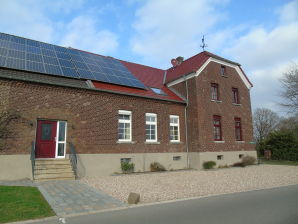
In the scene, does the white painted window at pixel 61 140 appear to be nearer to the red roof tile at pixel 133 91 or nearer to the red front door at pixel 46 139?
the red front door at pixel 46 139

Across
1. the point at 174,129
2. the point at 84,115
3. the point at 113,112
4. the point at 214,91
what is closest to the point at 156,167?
the point at 174,129

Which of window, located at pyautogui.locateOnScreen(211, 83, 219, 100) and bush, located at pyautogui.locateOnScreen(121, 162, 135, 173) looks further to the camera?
window, located at pyautogui.locateOnScreen(211, 83, 219, 100)

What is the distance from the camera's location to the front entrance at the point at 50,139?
12.0m

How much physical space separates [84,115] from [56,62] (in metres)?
4.11

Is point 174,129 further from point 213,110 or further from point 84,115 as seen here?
point 84,115

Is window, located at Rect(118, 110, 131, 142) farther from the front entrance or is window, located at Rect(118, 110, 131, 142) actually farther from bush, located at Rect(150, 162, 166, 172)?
the front entrance

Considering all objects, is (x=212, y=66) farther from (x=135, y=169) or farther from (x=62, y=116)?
(x=62, y=116)

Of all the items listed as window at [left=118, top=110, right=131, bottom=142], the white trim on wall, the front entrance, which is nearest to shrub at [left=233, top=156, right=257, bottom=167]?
the white trim on wall

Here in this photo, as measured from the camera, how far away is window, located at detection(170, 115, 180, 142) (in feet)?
57.3

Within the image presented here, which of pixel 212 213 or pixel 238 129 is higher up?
pixel 238 129

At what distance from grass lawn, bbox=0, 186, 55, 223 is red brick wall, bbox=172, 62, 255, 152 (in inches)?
480

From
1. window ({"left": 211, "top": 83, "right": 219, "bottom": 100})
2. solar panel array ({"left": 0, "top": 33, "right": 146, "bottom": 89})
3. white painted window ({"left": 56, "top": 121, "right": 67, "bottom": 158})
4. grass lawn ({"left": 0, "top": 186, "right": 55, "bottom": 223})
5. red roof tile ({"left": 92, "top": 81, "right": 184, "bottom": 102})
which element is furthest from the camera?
window ({"left": 211, "top": 83, "right": 219, "bottom": 100})

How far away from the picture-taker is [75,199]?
7.26m

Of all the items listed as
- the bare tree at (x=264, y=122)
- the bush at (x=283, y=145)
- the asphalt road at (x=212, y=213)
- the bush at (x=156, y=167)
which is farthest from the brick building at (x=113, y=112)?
the bare tree at (x=264, y=122)
